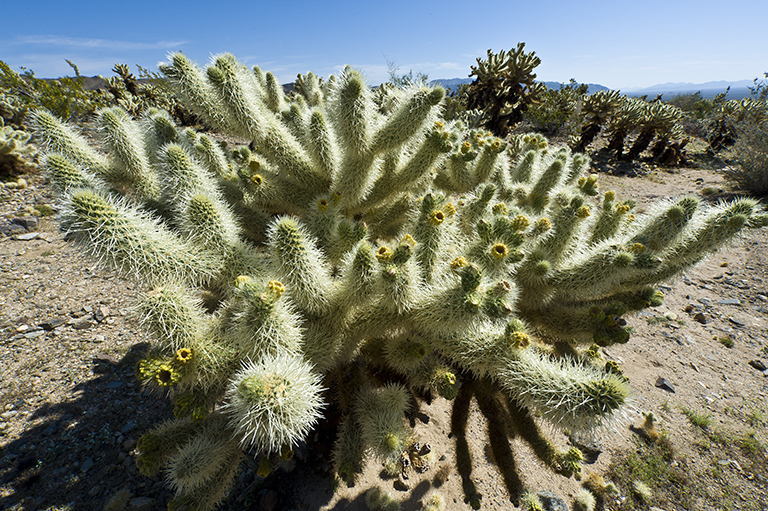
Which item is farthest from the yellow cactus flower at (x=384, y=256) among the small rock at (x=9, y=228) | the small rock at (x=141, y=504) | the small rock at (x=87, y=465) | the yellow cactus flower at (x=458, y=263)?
the small rock at (x=9, y=228)

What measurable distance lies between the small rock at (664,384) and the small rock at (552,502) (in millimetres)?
2225

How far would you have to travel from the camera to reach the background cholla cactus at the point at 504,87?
859cm

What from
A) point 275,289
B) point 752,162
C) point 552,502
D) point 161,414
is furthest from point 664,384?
point 752,162

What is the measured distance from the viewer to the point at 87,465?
246 centimetres

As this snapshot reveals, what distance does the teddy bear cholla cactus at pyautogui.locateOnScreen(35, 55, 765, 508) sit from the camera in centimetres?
167

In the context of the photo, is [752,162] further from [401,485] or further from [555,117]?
[401,485]

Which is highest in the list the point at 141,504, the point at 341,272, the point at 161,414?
the point at 341,272

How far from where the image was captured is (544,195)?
3621mm

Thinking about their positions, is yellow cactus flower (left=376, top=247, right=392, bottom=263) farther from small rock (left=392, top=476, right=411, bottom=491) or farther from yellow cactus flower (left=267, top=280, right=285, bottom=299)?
small rock (left=392, top=476, right=411, bottom=491)

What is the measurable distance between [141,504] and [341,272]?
2250 millimetres

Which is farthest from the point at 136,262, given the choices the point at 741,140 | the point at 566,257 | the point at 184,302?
the point at 741,140

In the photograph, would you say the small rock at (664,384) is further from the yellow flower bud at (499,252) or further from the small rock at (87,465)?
the small rock at (87,465)

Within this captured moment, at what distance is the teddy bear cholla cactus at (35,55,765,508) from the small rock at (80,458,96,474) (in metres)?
1.01

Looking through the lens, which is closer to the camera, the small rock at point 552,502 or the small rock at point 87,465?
the small rock at point 87,465
